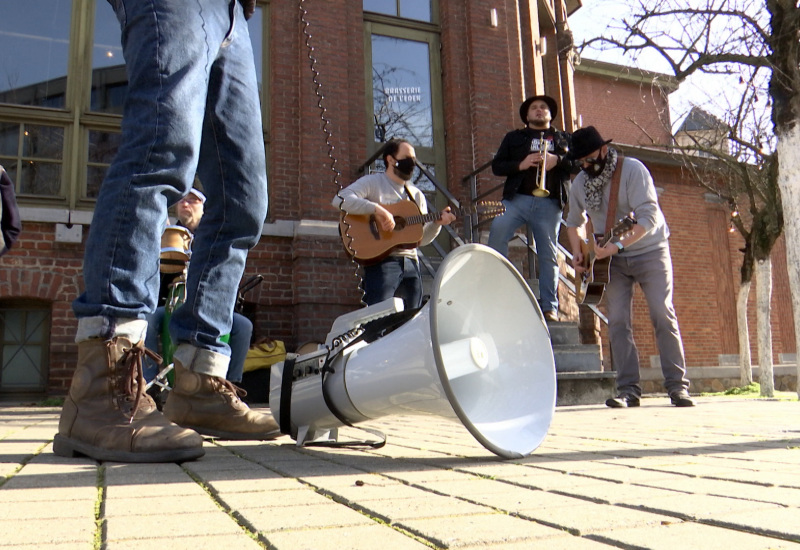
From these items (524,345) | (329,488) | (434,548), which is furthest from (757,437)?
(434,548)

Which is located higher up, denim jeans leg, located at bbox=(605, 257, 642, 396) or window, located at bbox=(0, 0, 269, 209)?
window, located at bbox=(0, 0, 269, 209)

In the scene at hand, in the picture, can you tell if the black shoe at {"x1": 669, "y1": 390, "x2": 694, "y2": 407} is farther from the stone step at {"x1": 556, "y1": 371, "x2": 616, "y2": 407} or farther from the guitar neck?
the guitar neck

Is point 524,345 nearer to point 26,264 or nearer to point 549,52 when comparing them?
point 26,264

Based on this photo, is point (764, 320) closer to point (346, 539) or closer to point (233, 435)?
point (233, 435)

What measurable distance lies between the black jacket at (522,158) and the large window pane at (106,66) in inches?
171

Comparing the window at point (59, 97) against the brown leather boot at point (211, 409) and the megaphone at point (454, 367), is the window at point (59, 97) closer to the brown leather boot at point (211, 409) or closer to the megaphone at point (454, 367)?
the brown leather boot at point (211, 409)

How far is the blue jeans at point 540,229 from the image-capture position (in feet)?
19.8

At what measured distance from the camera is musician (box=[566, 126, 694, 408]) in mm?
4965

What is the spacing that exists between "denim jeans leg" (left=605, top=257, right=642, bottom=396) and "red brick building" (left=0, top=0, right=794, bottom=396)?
2519mm

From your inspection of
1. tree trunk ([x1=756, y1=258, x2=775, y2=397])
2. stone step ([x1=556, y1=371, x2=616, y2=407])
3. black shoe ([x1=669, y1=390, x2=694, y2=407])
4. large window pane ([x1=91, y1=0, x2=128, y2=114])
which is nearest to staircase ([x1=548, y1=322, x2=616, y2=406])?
stone step ([x1=556, y1=371, x2=616, y2=407])

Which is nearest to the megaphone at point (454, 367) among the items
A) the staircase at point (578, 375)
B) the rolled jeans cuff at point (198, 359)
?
the rolled jeans cuff at point (198, 359)

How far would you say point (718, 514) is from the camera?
4.03 ft

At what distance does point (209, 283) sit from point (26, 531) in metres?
1.37

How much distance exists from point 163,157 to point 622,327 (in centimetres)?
402
